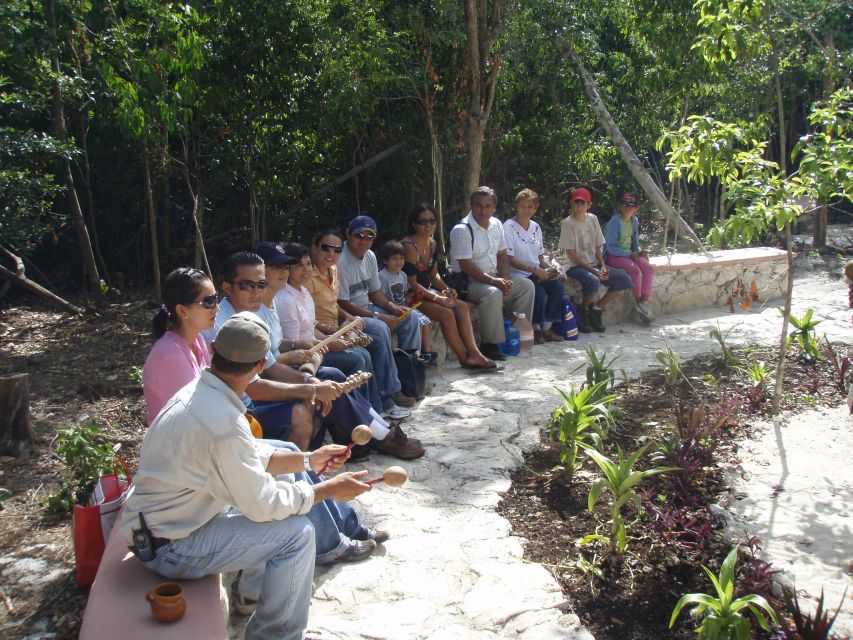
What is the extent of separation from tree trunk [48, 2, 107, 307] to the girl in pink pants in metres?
4.81

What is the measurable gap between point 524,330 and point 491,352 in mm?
421

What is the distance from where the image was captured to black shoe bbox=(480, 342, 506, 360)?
259 inches

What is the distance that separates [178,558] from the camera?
2.57m

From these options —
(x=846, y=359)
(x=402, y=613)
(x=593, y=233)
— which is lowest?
(x=402, y=613)

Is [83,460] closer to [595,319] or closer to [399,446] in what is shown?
[399,446]

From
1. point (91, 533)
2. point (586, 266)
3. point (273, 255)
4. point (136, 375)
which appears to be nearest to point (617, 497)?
point (91, 533)

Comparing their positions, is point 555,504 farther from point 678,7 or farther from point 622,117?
point 622,117

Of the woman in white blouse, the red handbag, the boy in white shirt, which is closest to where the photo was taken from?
the red handbag

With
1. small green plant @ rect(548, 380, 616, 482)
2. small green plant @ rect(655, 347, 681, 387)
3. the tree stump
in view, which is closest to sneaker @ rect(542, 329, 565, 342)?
small green plant @ rect(655, 347, 681, 387)

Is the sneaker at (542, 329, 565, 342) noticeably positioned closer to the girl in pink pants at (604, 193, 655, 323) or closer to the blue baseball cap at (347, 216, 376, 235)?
the girl in pink pants at (604, 193, 655, 323)

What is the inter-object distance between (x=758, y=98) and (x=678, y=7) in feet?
10.4

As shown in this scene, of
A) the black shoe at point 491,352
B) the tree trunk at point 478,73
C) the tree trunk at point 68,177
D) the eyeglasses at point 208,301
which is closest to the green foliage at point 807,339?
the black shoe at point 491,352

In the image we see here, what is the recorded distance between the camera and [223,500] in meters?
2.56

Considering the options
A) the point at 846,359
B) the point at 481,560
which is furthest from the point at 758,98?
the point at 481,560
